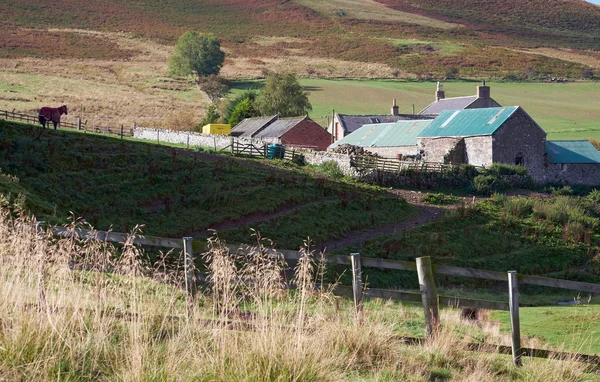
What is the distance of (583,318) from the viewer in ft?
62.4

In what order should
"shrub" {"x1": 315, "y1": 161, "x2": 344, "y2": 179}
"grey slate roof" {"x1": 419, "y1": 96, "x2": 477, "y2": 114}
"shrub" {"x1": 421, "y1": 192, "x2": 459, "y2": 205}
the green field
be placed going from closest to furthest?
the green field < "shrub" {"x1": 421, "y1": 192, "x2": 459, "y2": 205} < "shrub" {"x1": 315, "y1": 161, "x2": 344, "y2": 179} < "grey slate roof" {"x1": 419, "y1": 96, "x2": 477, "y2": 114}

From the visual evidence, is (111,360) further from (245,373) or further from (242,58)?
(242,58)

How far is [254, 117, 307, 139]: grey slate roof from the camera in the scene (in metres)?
68.9

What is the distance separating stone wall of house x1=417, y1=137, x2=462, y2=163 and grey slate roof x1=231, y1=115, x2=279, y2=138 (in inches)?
726

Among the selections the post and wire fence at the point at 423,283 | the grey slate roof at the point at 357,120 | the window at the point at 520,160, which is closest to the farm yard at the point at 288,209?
the post and wire fence at the point at 423,283

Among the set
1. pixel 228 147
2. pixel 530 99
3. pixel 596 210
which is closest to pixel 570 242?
pixel 596 210

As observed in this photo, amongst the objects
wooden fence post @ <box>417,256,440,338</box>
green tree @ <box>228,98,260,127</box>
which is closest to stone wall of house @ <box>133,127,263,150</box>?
green tree @ <box>228,98,260,127</box>

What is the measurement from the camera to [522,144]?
56219mm

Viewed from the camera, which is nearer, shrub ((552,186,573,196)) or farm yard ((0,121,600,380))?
farm yard ((0,121,600,380))

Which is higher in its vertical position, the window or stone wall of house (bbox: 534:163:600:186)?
the window

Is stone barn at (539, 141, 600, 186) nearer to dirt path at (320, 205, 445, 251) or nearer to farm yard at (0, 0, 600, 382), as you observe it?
farm yard at (0, 0, 600, 382)

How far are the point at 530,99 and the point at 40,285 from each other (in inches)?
4296

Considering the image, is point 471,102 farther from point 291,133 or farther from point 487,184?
point 487,184

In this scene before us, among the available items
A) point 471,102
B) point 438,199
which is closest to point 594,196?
point 438,199
